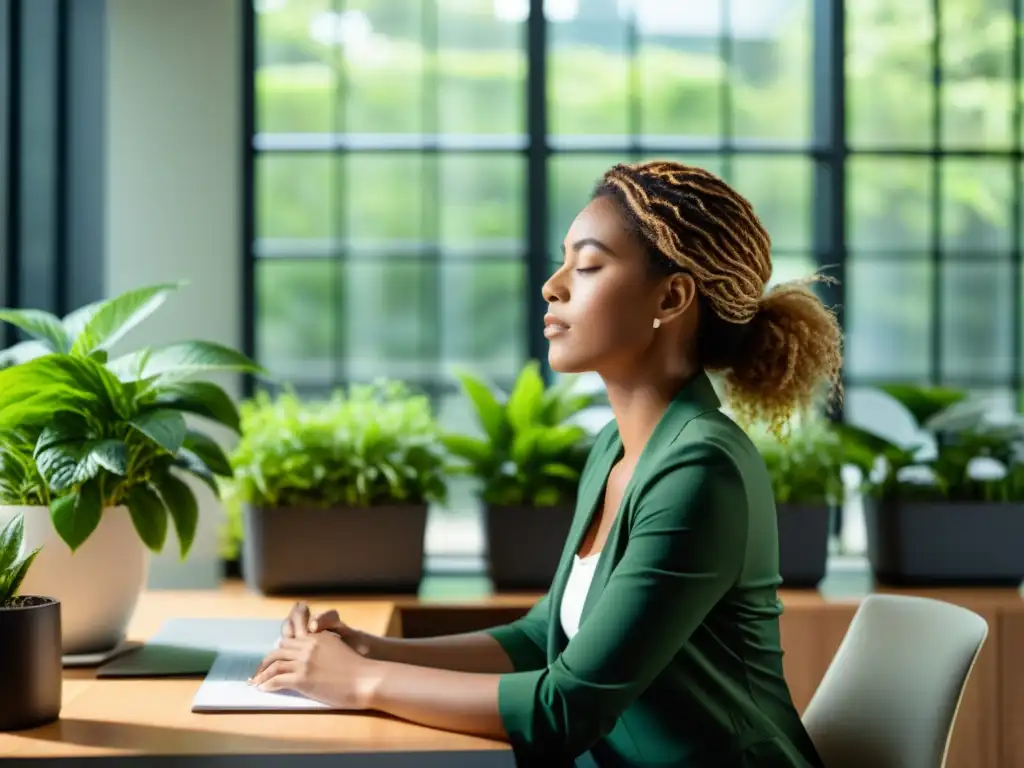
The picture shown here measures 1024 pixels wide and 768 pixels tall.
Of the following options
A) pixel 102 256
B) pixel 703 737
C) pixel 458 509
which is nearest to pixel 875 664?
Result: pixel 703 737

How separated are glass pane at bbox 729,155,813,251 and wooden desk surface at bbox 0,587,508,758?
2316mm

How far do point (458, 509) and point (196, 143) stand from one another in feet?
4.15

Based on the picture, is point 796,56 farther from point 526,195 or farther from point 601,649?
point 601,649

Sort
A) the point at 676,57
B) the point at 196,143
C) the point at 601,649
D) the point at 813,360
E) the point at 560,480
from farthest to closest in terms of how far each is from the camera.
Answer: the point at 676,57 < the point at 196,143 < the point at 560,480 < the point at 813,360 < the point at 601,649

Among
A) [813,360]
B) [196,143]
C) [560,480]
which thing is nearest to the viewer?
[813,360]

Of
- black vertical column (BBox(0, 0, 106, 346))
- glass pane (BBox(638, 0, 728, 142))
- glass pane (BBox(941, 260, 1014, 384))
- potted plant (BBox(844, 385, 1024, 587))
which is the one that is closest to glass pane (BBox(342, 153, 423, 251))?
glass pane (BBox(638, 0, 728, 142))

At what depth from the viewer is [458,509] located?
3.65m

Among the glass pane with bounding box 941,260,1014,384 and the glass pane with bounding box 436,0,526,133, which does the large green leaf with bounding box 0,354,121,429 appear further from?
the glass pane with bounding box 941,260,1014,384

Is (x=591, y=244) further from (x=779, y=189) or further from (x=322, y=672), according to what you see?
(x=779, y=189)

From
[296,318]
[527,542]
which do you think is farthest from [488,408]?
[296,318]

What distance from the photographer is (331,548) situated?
2.94 m

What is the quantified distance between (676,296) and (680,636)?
0.49m

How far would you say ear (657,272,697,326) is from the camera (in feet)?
5.84

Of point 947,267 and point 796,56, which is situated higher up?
point 796,56
